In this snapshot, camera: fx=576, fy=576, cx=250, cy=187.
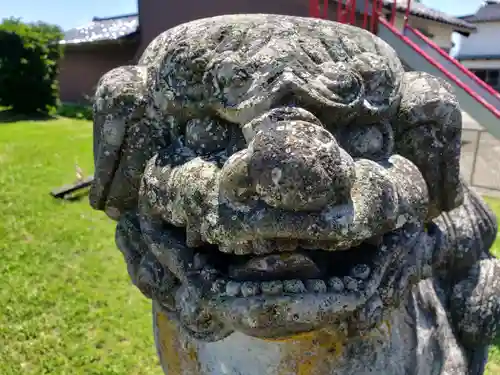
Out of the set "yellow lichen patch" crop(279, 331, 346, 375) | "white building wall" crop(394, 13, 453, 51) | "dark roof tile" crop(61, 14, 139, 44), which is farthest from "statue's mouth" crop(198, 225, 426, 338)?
"dark roof tile" crop(61, 14, 139, 44)

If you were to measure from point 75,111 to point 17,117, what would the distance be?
1164mm

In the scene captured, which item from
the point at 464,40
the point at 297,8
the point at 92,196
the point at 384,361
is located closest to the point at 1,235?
the point at 92,196

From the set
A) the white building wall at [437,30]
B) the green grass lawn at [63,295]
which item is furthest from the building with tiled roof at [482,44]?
the green grass lawn at [63,295]

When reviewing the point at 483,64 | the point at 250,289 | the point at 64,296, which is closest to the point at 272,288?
the point at 250,289

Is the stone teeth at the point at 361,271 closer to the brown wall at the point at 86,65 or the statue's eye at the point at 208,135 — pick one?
the statue's eye at the point at 208,135

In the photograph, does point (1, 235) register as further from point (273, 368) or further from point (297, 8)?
point (297, 8)

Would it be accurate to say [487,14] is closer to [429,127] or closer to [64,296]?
[64,296]

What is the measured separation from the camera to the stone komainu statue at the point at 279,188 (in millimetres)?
722

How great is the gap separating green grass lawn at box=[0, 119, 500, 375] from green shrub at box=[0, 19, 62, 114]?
20.3 feet

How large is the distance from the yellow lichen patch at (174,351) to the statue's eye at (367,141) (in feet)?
1.52

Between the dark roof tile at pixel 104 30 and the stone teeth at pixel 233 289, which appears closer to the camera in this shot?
the stone teeth at pixel 233 289

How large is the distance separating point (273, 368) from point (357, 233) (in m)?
0.33

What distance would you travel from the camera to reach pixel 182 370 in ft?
3.52

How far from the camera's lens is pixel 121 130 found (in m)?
0.94
